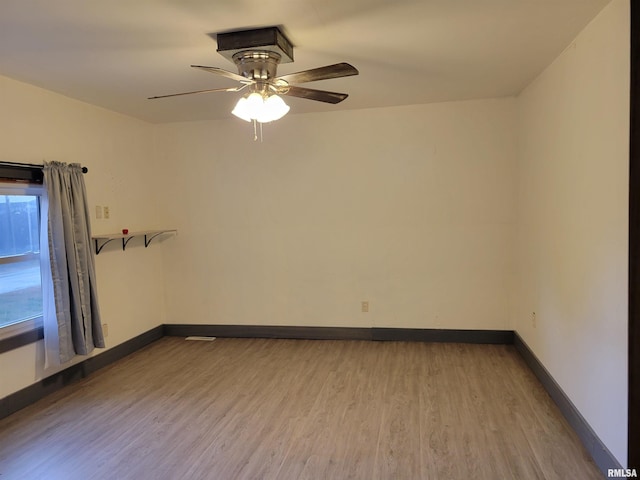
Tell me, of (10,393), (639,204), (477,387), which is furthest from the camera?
(477,387)

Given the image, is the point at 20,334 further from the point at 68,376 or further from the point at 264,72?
the point at 264,72

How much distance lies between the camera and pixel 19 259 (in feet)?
10.5

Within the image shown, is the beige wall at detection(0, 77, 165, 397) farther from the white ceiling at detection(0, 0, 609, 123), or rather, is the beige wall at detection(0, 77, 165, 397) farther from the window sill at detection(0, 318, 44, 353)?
the white ceiling at detection(0, 0, 609, 123)

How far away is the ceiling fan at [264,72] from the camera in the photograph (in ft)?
7.41

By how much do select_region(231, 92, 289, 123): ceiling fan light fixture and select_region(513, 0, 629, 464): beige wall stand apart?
167 cm

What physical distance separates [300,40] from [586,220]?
6.31ft

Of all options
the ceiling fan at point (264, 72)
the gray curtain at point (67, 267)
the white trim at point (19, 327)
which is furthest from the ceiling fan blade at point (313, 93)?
the white trim at point (19, 327)

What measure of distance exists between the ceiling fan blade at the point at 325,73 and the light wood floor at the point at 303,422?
212cm

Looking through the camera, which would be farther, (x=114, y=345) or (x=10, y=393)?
(x=114, y=345)

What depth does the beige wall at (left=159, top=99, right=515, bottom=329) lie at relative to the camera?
4.16 m

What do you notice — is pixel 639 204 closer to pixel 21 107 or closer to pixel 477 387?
pixel 477 387

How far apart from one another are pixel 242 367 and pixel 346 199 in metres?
1.93

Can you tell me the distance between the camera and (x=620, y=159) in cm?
202

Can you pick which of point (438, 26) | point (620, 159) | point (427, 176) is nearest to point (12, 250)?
point (438, 26)
